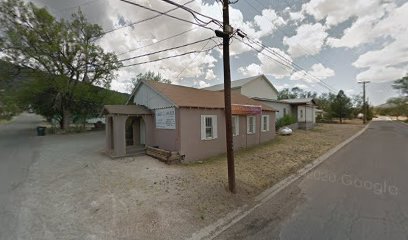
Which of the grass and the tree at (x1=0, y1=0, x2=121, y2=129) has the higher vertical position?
the tree at (x1=0, y1=0, x2=121, y2=129)

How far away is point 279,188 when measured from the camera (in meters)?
6.93

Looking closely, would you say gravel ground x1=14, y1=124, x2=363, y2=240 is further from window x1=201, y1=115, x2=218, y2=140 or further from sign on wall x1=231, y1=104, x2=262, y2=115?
sign on wall x1=231, y1=104, x2=262, y2=115

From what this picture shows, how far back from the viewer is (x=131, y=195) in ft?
20.0

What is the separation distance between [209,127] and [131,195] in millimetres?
6264

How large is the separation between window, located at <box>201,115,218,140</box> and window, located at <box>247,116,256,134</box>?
3.84 m

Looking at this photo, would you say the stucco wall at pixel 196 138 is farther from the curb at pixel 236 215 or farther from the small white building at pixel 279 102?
the small white building at pixel 279 102

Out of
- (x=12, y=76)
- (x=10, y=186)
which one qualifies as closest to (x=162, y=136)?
(x=10, y=186)

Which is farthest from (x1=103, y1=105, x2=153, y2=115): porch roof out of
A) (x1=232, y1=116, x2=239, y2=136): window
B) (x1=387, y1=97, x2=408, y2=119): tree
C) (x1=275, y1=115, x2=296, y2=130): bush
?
(x1=387, y1=97, x2=408, y2=119): tree

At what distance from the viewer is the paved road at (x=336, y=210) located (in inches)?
163

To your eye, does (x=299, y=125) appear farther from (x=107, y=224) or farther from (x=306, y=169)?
(x=107, y=224)

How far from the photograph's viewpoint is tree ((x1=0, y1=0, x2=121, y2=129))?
1906cm

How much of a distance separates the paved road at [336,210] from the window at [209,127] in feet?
16.8

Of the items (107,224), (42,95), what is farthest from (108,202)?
(42,95)

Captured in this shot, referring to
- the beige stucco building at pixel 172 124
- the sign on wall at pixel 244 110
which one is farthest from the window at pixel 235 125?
the sign on wall at pixel 244 110
